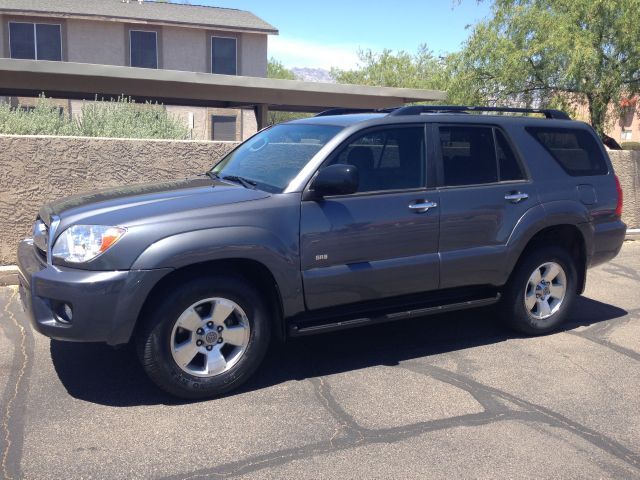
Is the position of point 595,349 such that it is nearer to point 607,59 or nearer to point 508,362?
point 508,362

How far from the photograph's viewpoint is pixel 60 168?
7.04 metres

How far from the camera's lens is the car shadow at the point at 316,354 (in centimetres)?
432

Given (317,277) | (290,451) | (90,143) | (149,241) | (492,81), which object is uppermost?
(492,81)

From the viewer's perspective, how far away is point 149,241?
384cm

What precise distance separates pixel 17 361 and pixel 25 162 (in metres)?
2.92

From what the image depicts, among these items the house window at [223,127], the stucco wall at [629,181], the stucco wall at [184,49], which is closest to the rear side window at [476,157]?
the stucco wall at [629,181]

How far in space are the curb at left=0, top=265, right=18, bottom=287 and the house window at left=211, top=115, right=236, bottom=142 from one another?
65.5 ft

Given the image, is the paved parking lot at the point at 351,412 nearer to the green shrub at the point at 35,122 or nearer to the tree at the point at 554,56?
the green shrub at the point at 35,122

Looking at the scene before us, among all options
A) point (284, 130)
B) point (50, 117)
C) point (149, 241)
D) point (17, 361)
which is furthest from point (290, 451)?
point (50, 117)

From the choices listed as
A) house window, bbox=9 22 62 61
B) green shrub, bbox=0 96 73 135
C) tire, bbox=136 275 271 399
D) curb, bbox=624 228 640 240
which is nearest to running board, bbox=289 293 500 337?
tire, bbox=136 275 271 399

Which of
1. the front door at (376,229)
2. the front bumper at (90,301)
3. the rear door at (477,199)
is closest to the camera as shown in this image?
the front bumper at (90,301)

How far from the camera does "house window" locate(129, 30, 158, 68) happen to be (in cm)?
2447

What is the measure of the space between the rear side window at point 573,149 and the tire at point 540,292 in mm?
775

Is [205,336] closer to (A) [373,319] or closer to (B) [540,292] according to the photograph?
(A) [373,319]
